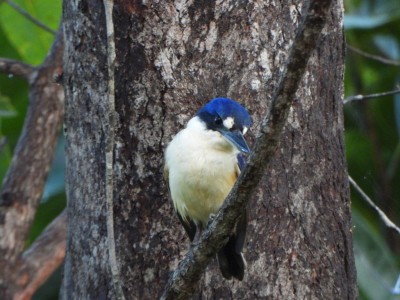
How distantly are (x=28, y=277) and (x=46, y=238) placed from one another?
0.83ft

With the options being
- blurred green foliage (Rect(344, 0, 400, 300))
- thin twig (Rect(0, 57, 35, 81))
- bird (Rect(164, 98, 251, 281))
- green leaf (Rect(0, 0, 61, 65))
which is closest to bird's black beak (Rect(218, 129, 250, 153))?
bird (Rect(164, 98, 251, 281))

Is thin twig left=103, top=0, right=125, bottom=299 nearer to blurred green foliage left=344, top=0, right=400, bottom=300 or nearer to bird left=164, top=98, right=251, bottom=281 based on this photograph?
→ bird left=164, top=98, right=251, bottom=281

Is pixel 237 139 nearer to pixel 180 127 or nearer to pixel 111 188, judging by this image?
pixel 180 127

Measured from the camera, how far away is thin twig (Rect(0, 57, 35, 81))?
594 cm

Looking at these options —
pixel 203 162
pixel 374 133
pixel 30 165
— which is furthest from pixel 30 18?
pixel 374 133

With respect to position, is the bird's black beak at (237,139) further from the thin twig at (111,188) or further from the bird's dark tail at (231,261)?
the thin twig at (111,188)

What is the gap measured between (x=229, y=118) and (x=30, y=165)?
2524 mm

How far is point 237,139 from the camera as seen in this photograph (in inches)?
158

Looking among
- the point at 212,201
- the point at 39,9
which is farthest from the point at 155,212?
the point at 39,9

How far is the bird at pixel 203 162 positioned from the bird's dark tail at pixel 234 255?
260 mm

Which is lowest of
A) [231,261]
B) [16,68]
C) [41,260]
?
[41,260]

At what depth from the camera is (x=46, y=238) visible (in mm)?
6172

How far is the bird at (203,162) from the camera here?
13.2 feet

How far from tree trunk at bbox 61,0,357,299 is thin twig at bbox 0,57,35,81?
5.62 ft
